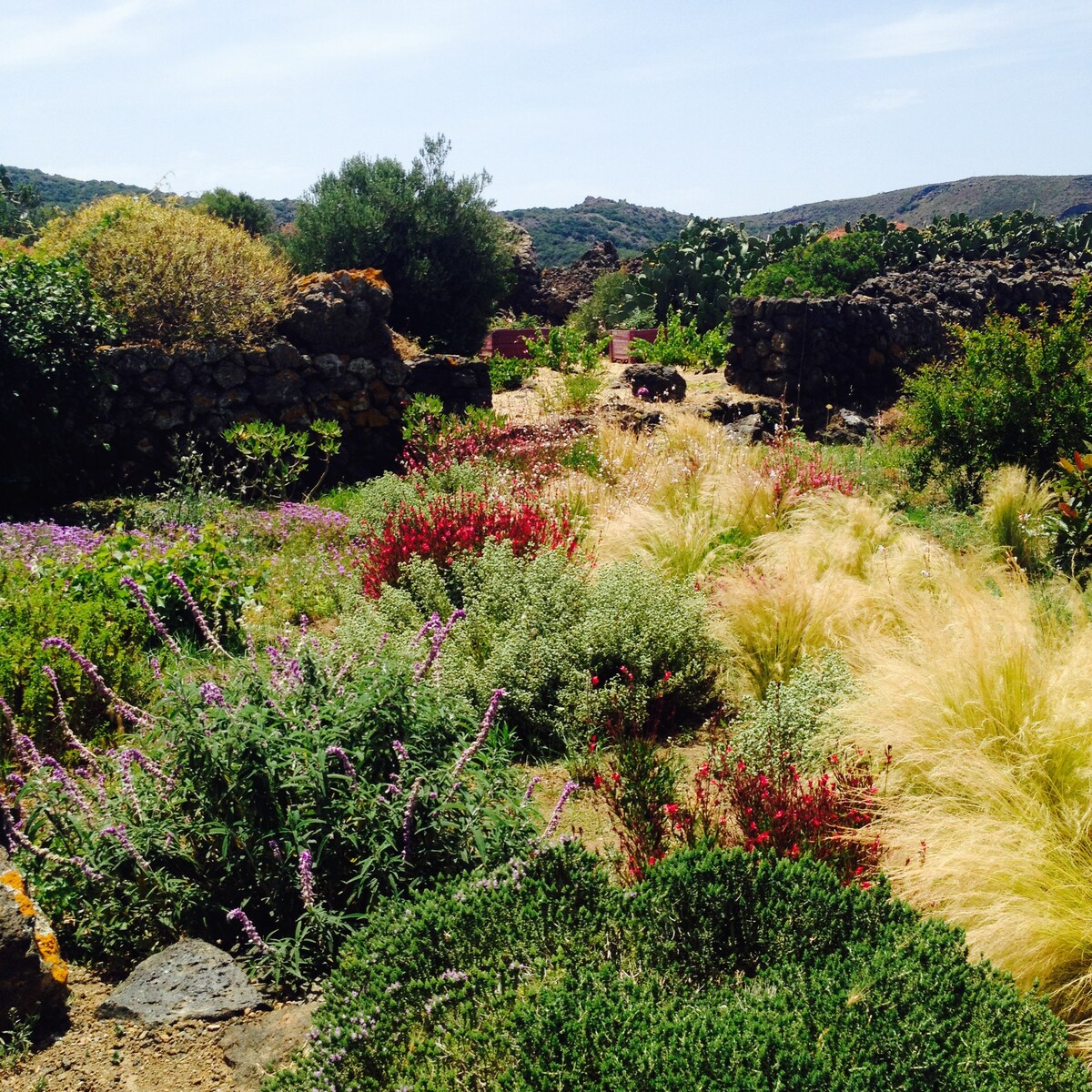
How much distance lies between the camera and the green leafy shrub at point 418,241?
670 inches

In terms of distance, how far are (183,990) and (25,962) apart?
412 mm

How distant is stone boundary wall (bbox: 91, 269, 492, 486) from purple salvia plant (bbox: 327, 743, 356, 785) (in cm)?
753

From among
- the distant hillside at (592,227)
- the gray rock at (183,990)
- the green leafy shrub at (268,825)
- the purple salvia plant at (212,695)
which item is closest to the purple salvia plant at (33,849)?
the green leafy shrub at (268,825)

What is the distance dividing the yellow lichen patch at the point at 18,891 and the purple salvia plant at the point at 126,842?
26 cm

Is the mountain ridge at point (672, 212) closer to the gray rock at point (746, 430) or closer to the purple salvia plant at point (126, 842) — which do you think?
the gray rock at point (746, 430)

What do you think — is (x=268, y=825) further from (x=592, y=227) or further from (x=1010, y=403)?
(x=592, y=227)

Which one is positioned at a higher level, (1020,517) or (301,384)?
(301,384)

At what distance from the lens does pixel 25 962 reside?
97.2 inches

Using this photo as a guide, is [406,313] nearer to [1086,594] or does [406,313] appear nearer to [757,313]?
[757,313]

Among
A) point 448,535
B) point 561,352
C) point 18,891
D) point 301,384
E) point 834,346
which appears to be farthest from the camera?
point 561,352

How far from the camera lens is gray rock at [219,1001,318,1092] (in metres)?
2.38

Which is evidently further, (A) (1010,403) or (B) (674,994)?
(A) (1010,403)

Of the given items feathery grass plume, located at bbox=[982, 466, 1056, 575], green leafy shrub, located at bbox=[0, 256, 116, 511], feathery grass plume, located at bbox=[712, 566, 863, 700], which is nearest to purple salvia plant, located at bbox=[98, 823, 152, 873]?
feathery grass plume, located at bbox=[712, 566, 863, 700]

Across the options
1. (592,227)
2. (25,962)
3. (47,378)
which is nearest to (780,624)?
(25,962)
